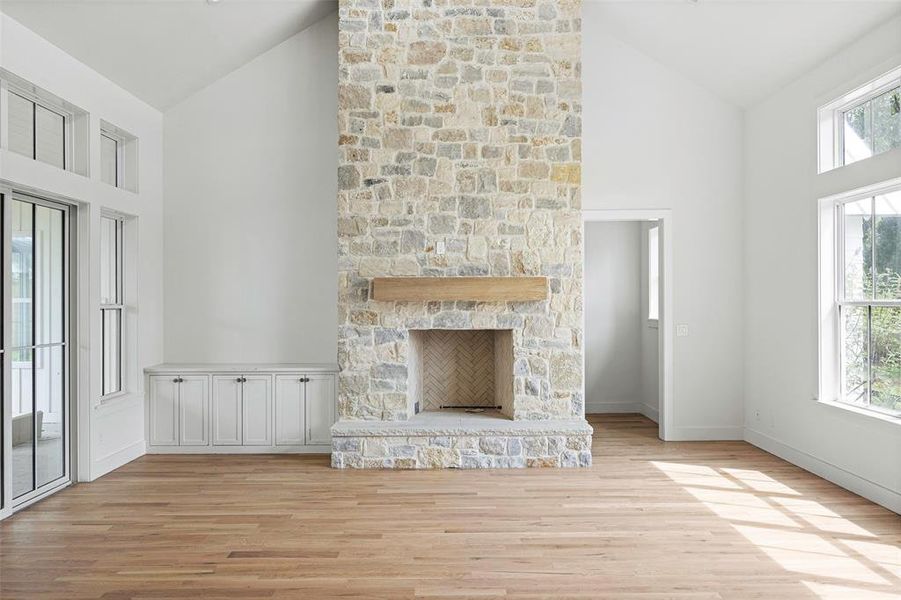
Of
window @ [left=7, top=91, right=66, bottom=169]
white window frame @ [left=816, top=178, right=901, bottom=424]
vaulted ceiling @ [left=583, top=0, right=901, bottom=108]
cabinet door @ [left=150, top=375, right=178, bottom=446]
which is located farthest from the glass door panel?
white window frame @ [left=816, top=178, right=901, bottom=424]

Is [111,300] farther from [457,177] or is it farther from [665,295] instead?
[665,295]

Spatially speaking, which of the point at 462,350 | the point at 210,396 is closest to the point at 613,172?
the point at 462,350

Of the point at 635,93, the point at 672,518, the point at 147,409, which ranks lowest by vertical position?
the point at 672,518

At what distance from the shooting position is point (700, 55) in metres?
5.64

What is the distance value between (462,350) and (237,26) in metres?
3.67

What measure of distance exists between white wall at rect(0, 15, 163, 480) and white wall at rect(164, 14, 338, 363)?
212mm

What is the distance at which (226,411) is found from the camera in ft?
18.5

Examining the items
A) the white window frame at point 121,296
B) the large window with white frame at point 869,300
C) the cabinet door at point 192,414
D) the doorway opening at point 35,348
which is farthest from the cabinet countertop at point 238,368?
the large window with white frame at point 869,300

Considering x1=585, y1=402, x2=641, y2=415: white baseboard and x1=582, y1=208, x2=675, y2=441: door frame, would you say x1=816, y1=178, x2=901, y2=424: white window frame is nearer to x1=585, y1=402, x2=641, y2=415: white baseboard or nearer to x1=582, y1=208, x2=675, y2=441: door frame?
x1=582, y1=208, x2=675, y2=441: door frame

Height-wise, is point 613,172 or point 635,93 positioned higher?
point 635,93

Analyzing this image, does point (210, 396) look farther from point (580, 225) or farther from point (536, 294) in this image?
point (580, 225)

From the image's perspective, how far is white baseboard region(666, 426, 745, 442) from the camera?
19.9 ft

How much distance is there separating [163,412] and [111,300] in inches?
45.1

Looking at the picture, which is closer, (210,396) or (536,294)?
(536,294)
